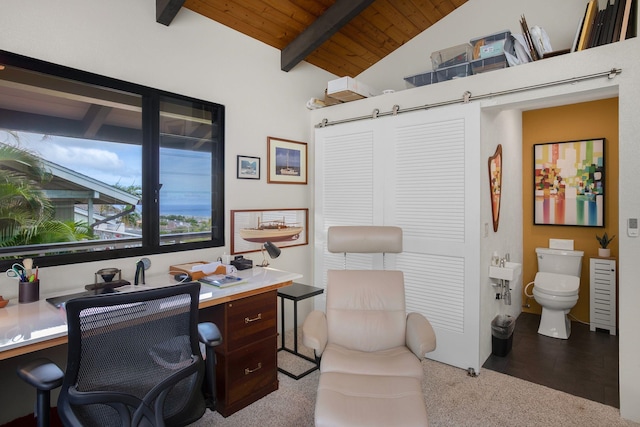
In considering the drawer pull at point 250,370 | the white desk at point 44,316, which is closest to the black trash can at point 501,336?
the white desk at point 44,316

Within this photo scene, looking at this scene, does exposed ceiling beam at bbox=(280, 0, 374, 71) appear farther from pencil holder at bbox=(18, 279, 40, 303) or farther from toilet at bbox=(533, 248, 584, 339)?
toilet at bbox=(533, 248, 584, 339)

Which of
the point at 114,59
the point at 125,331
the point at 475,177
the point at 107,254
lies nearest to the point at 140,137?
the point at 114,59

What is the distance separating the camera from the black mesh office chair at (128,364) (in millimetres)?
1219

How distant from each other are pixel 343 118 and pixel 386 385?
8.32ft

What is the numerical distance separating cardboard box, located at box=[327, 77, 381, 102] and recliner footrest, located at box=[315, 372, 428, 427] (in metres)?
2.48

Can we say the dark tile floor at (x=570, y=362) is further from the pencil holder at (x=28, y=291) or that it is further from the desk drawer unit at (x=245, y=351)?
the pencil holder at (x=28, y=291)

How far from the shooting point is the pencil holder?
74.7 inches

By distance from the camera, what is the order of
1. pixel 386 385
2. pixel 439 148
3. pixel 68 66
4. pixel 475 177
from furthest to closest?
pixel 439 148, pixel 475 177, pixel 68 66, pixel 386 385

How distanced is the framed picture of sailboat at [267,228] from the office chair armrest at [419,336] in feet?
5.19

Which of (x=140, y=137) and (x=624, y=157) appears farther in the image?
(x=140, y=137)

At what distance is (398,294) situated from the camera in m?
2.44

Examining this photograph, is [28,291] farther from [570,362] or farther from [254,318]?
[570,362]

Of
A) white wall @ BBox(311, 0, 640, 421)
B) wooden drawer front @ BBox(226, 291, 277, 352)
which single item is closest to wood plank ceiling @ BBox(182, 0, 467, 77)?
white wall @ BBox(311, 0, 640, 421)

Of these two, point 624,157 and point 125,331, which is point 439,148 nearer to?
point 624,157
